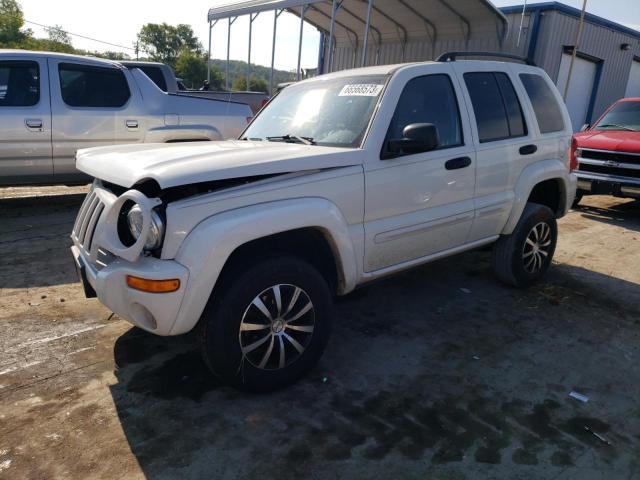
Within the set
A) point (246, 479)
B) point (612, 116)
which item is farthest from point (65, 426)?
point (612, 116)

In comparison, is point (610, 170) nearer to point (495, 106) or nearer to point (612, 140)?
point (612, 140)

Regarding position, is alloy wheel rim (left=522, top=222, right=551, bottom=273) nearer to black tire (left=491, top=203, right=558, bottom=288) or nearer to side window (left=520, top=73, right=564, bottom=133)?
black tire (left=491, top=203, right=558, bottom=288)

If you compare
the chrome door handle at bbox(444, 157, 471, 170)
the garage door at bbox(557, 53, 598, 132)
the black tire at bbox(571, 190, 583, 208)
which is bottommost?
the black tire at bbox(571, 190, 583, 208)

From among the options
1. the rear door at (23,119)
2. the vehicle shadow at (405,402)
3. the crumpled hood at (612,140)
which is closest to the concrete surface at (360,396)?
the vehicle shadow at (405,402)

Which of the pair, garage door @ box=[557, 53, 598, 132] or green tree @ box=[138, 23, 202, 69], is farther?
green tree @ box=[138, 23, 202, 69]

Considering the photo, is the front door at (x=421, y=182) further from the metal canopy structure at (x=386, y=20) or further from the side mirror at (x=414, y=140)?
the metal canopy structure at (x=386, y=20)

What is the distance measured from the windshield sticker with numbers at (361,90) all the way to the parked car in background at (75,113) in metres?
4.09

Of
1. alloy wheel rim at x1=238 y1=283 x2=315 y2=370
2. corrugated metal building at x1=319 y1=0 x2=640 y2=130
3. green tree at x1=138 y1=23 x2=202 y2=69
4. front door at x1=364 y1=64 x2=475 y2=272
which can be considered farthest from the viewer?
green tree at x1=138 y1=23 x2=202 y2=69

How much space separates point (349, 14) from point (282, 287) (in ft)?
42.9

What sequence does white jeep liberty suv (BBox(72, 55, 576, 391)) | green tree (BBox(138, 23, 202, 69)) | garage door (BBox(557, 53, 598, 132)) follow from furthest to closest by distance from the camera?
green tree (BBox(138, 23, 202, 69)) → garage door (BBox(557, 53, 598, 132)) → white jeep liberty suv (BBox(72, 55, 576, 391))

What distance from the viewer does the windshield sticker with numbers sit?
3455 mm

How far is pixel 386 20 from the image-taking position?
14219mm

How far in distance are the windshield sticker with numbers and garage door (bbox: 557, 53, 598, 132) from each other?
520 inches

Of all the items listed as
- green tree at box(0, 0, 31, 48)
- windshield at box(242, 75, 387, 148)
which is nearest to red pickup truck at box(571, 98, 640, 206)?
windshield at box(242, 75, 387, 148)
